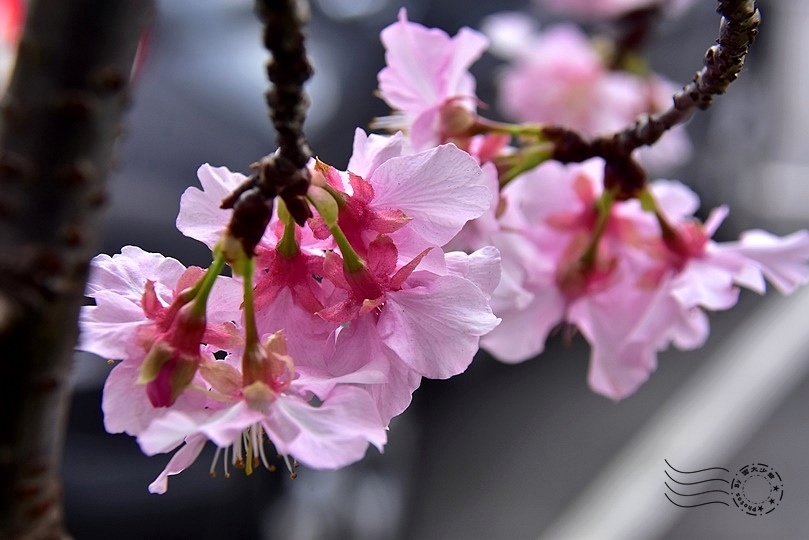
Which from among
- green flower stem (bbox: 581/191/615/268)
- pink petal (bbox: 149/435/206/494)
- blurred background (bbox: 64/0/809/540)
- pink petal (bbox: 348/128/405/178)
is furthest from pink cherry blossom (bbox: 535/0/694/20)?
pink petal (bbox: 149/435/206/494)

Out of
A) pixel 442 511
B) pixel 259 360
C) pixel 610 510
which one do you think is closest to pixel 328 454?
pixel 259 360

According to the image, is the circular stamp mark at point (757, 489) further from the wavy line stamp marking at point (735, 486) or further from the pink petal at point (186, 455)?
the pink petal at point (186, 455)

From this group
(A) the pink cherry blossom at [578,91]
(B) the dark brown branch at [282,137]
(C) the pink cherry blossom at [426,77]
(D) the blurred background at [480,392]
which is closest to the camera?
(B) the dark brown branch at [282,137]

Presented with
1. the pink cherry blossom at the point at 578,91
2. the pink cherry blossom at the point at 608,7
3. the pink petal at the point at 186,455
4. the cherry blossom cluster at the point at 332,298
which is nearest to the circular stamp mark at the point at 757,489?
the cherry blossom cluster at the point at 332,298

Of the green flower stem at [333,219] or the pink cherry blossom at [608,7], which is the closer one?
the green flower stem at [333,219]

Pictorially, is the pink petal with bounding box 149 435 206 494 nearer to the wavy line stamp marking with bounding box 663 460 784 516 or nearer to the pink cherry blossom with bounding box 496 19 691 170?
the wavy line stamp marking with bounding box 663 460 784 516
